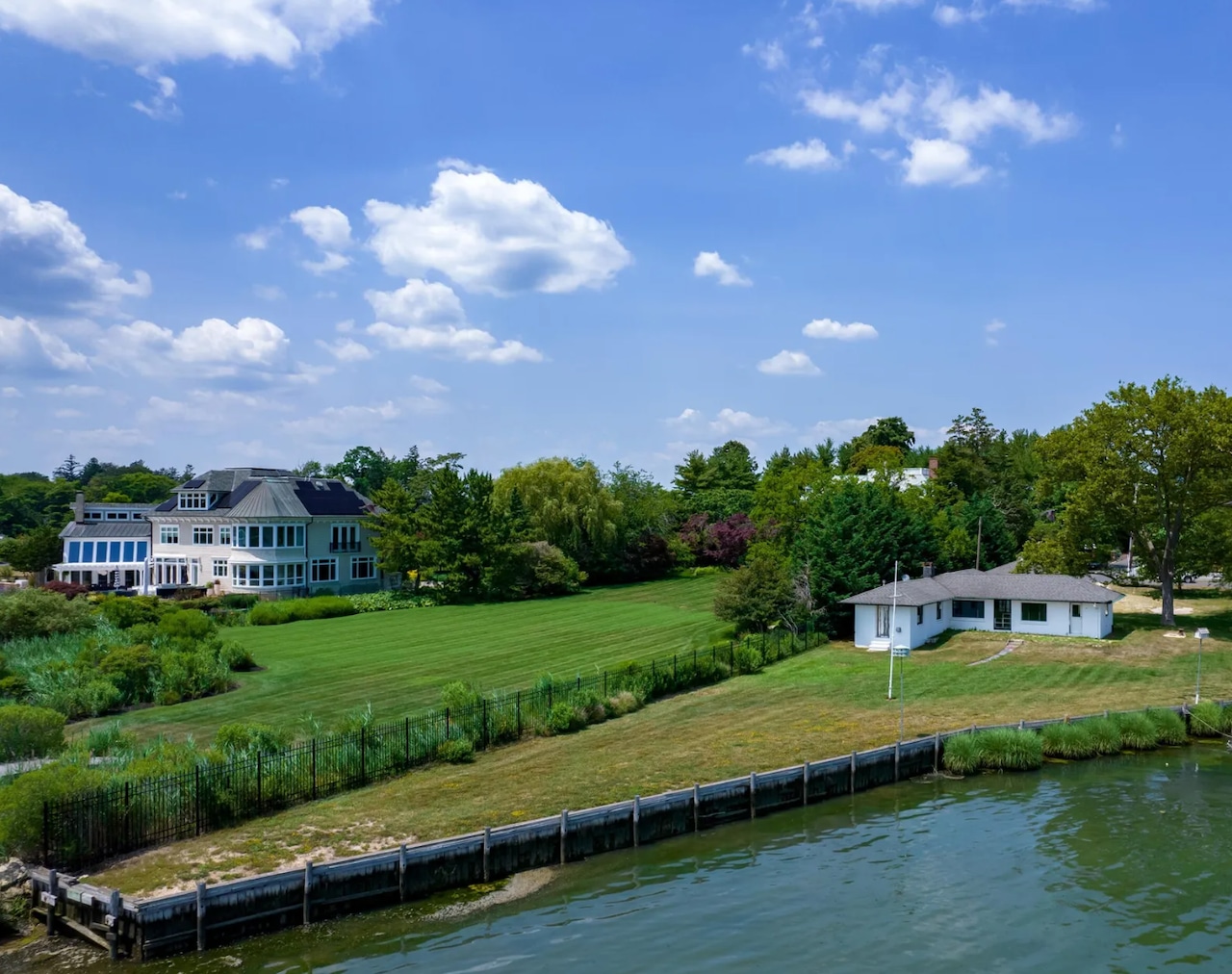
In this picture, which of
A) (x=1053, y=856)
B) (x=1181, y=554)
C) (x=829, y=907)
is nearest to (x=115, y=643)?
(x=829, y=907)

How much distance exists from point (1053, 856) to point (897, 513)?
117 feet

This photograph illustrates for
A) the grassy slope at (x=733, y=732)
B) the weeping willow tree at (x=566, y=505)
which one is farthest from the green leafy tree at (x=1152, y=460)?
the weeping willow tree at (x=566, y=505)

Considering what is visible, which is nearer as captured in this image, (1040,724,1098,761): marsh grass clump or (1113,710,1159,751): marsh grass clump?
(1040,724,1098,761): marsh grass clump

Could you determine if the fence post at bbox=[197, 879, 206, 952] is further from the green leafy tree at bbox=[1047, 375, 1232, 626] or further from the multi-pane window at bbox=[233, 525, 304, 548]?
the multi-pane window at bbox=[233, 525, 304, 548]

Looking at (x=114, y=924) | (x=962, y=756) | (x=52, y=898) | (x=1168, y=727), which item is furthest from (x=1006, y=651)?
(x=52, y=898)

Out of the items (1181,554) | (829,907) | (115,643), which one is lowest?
(829,907)

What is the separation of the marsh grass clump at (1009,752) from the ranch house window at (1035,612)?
21.8m

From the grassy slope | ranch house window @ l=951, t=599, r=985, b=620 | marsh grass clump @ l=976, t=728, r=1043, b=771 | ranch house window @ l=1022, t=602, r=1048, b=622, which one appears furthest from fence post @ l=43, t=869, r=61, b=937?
ranch house window @ l=1022, t=602, r=1048, b=622

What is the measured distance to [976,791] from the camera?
96.3 feet

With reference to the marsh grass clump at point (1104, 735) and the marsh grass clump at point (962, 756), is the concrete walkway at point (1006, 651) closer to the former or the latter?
the marsh grass clump at point (1104, 735)

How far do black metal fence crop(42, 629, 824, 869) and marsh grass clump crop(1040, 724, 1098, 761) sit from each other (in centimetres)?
1454

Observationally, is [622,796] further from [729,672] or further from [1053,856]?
[729,672]

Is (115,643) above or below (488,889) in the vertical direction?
above

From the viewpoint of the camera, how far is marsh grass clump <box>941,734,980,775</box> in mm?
31250
